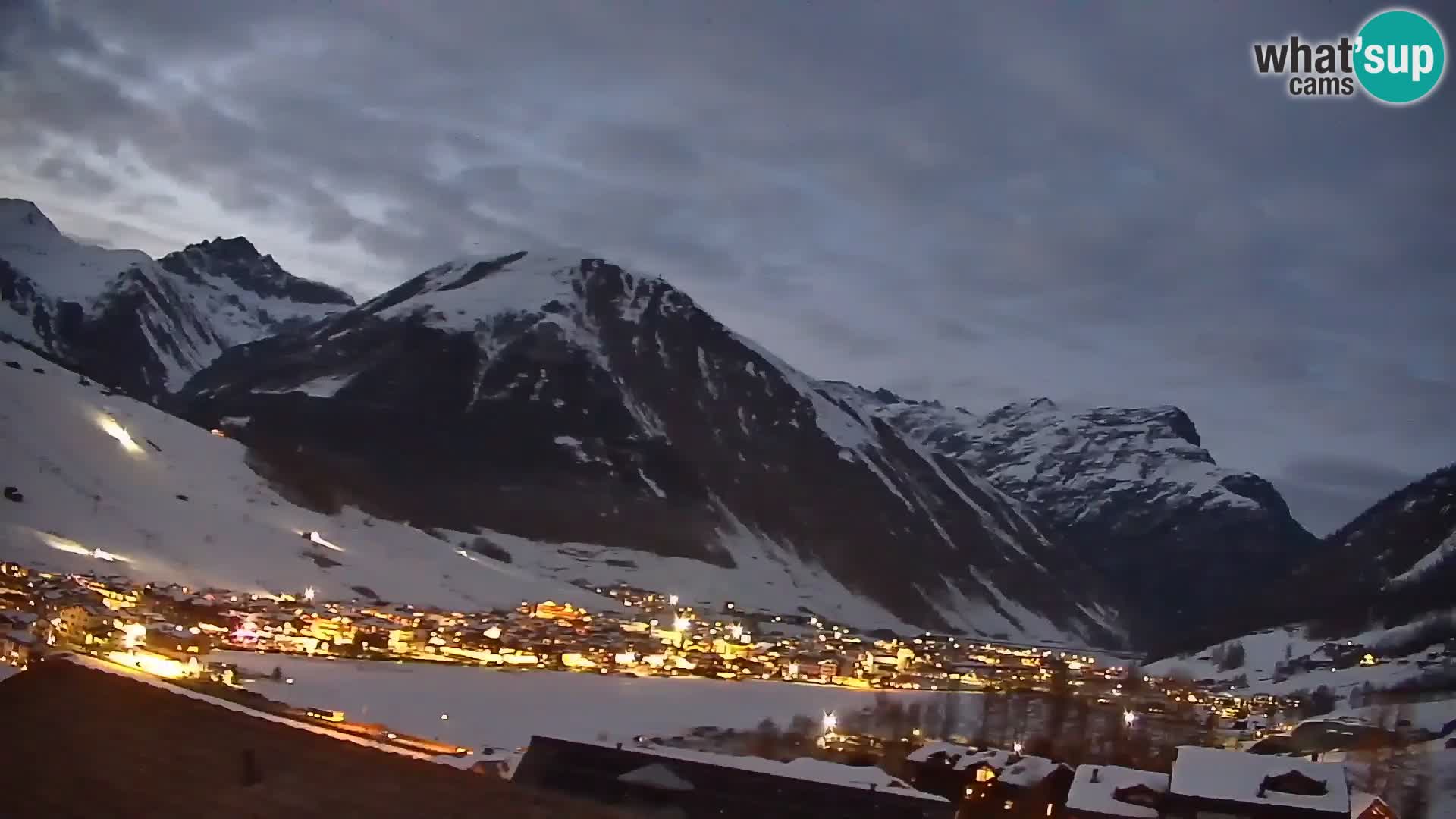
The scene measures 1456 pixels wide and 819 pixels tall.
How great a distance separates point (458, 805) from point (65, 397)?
134 m

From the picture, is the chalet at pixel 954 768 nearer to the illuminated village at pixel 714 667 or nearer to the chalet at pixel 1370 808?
the illuminated village at pixel 714 667

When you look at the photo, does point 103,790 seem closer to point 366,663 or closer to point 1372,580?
point 366,663

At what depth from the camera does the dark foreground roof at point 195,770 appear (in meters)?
4.61

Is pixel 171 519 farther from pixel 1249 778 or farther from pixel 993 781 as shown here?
pixel 1249 778

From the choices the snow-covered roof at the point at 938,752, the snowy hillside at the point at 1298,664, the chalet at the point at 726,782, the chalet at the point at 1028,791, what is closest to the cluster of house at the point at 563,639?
the snowy hillside at the point at 1298,664

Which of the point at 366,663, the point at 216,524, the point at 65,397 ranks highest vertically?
the point at 65,397

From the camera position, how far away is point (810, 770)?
3741 cm

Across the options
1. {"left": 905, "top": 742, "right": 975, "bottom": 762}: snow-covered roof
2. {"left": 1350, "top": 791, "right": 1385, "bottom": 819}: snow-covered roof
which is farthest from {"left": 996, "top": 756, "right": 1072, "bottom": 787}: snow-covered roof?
{"left": 1350, "top": 791, "right": 1385, "bottom": 819}: snow-covered roof

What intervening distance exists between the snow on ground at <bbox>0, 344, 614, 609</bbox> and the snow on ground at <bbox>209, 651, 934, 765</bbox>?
95.1 feet

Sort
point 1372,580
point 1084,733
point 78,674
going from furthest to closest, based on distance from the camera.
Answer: point 1372,580, point 1084,733, point 78,674

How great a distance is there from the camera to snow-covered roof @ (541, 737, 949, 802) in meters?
34.4

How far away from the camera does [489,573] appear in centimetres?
14825

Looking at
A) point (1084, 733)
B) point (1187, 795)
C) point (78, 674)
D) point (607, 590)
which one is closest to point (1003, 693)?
point (1084, 733)

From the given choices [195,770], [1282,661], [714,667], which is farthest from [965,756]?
[1282,661]
